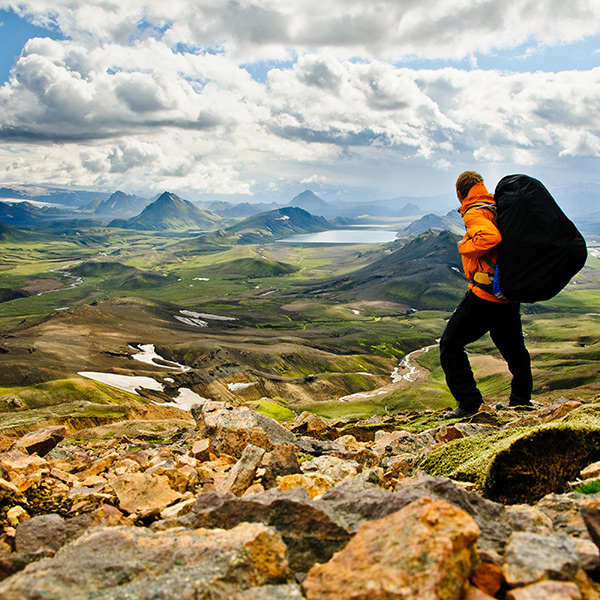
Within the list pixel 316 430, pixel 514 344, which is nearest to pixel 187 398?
pixel 316 430

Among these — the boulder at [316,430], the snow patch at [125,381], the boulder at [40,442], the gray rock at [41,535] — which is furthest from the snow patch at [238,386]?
the gray rock at [41,535]

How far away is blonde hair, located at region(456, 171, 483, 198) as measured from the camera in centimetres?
1178

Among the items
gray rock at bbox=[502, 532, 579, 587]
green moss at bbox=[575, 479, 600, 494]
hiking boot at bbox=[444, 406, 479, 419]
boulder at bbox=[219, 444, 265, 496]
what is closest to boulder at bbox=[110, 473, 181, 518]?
boulder at bbox=[219, 444, 265, 496]

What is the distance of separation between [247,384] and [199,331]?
288 feet

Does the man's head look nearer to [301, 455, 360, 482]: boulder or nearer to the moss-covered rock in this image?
the moss-covered rock

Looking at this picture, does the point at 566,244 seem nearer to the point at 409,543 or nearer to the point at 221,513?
the point at 409,543

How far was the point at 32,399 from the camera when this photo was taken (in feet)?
226

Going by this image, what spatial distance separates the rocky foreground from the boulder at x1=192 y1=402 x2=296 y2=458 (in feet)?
8.86

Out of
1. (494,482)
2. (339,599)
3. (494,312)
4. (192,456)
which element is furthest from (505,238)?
(192,456)

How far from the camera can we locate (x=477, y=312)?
12.2 meters

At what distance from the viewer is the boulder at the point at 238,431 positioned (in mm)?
12038

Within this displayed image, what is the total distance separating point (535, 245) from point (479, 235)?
135 cm

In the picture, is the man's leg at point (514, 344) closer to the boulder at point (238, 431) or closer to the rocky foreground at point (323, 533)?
the rocky foreground at point (323, 533)

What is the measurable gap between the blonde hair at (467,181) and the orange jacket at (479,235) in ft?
0.56
